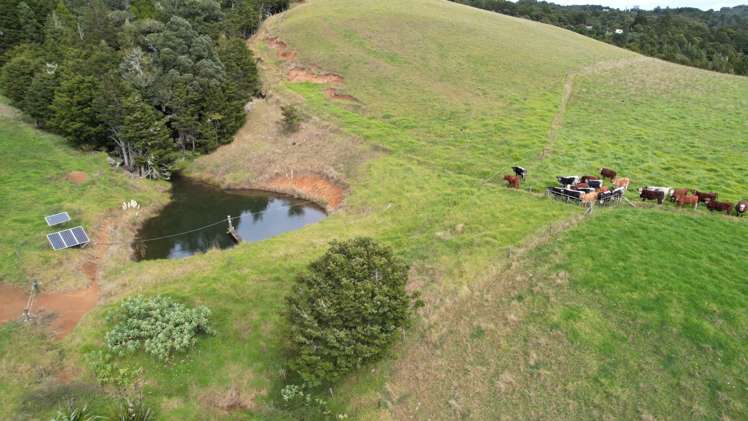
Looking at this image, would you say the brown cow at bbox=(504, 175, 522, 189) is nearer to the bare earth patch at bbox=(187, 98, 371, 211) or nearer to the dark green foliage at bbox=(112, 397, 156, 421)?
the bare earth patch at bbox=(187, 98, 371, 211)

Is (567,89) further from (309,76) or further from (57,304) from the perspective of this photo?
(57,304)

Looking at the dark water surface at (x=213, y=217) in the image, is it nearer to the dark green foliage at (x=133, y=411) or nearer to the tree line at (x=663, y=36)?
the dark green foliage at (x=133, y=411)

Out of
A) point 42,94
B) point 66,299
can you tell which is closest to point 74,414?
point 66,299

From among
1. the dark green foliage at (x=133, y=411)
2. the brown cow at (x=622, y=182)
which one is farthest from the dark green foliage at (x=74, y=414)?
the brown cow at (x=622, y=182)

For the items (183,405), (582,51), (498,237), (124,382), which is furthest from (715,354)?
(582,51)

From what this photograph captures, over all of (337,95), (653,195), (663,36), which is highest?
(663,36)

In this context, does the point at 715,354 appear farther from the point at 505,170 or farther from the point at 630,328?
→ the point at 505,170
